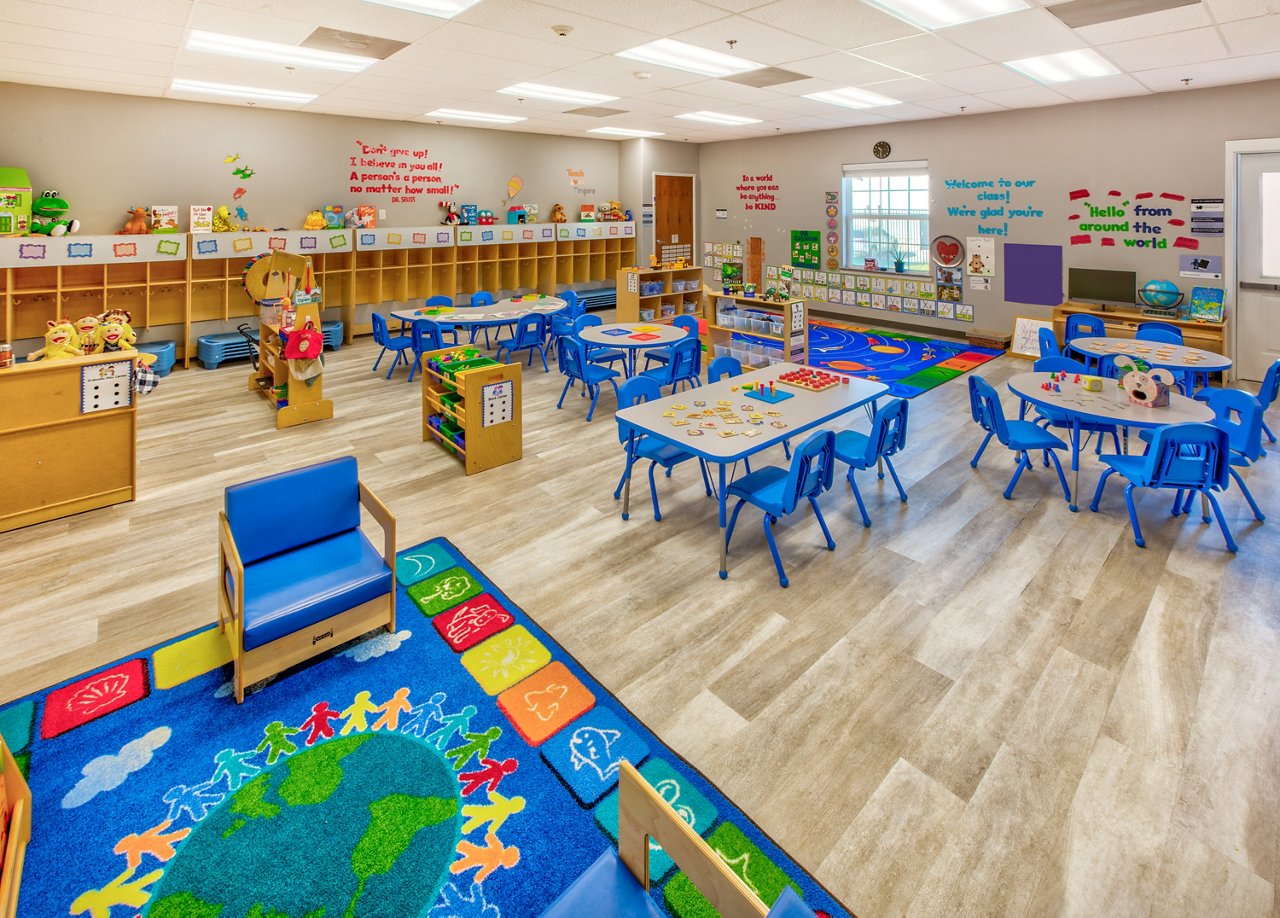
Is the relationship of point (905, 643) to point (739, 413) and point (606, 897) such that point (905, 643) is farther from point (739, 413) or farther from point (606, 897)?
point (606, 897)

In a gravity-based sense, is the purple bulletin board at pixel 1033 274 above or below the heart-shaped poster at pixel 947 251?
below

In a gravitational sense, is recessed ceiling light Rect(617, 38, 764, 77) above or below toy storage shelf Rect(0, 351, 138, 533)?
above

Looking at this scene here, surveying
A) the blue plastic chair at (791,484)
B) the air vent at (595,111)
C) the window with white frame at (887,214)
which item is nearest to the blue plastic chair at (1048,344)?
the blue plastic chair at (791,484)

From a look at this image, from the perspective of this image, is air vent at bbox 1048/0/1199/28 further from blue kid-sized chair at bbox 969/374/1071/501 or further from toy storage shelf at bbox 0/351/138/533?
toy storage shelf at bbox 0/351/138/533

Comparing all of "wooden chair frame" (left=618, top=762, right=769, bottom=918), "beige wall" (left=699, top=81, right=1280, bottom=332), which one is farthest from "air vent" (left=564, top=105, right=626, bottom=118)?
"wooden chair frame" (left=618, top=762, right=769, bottom=918)

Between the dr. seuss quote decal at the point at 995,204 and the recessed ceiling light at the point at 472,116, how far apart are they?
238 inches

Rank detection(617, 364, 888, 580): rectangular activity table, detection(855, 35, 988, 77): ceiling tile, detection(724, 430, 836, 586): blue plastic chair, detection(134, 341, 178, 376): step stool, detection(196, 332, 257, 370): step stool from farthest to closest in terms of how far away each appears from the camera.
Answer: detection(196, 332, 257, 370): step stool → detection(134, 341, 178, 376): step stool → detection(855, 35, 988, 77): ceiling tile → detection(617, 364, 888, 580): rectangular activity table → detection(724, 430, 836, 586): blue plastic chair

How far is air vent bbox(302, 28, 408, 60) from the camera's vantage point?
4.76m

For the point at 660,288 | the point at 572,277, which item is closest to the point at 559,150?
the point at 572,277

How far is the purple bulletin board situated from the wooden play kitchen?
835cm

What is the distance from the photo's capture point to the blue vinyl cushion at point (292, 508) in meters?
2.97

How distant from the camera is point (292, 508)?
310 centimetres

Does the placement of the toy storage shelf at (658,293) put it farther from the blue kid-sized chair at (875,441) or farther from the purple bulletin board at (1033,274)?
the blue kid-sized chair at (875,441)

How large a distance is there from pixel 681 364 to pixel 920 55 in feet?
10.3
